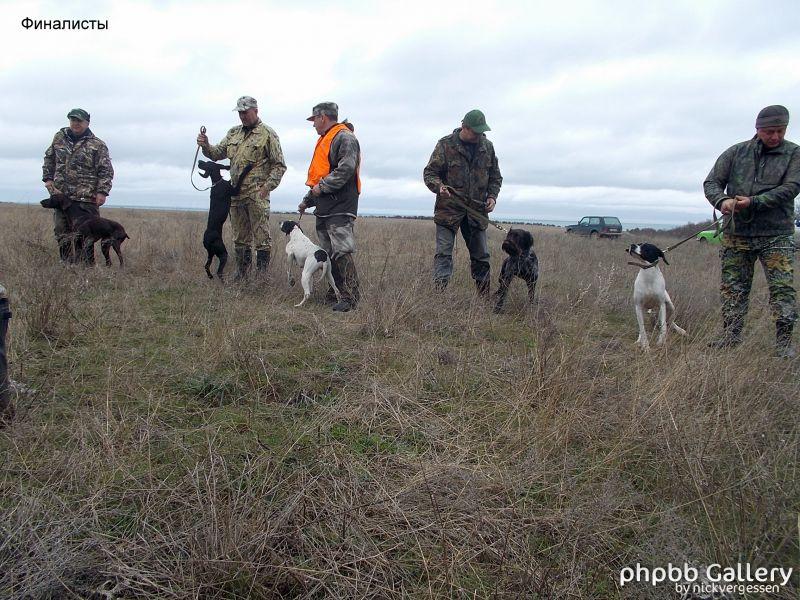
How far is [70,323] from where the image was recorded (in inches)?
150

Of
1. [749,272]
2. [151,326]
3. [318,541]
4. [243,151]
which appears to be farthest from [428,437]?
[243,151]

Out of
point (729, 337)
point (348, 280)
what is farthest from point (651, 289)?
point (348, 280)

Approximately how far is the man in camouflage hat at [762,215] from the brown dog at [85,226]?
686cm

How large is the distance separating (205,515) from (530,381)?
1.86 m

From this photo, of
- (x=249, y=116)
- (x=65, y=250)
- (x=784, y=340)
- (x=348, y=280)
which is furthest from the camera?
(x=65, y=250)

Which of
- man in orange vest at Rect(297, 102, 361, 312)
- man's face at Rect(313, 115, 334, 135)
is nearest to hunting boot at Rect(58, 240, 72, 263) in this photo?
man in orange vest at Rect(297, 102, 361, 312)

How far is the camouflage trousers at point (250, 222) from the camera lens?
619 cm

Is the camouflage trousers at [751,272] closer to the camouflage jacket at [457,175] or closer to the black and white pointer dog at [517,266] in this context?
the black and white pointer dog at [517,266]

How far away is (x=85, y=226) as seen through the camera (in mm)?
6715

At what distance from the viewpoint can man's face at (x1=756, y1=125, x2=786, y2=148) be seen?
4152 millimetres

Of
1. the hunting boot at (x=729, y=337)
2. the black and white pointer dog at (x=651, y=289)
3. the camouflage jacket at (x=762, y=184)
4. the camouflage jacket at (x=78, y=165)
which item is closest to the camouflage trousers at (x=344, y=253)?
the black and white pointer dog at (x=651, y=289)

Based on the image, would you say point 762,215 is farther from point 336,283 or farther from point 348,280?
point 336,283

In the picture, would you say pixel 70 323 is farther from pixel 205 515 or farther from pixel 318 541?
pixel 318 541

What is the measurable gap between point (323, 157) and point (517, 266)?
230 cm
